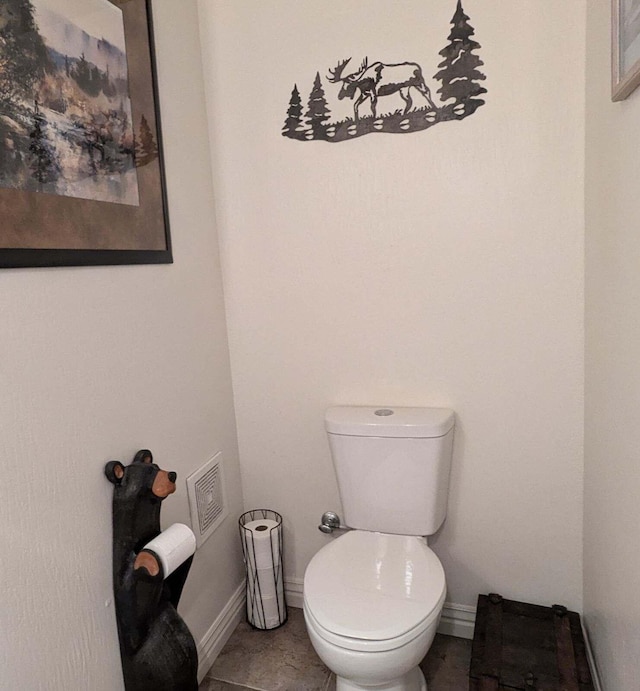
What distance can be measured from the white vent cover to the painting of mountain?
2.81ft

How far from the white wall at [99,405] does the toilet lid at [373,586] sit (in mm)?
475

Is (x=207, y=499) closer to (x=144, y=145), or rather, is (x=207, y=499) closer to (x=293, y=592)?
(x=293, y=592)

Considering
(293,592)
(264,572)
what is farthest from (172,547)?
(293,592)

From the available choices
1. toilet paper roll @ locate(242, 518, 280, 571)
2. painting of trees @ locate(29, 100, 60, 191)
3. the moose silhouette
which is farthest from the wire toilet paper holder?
the moose silhouette

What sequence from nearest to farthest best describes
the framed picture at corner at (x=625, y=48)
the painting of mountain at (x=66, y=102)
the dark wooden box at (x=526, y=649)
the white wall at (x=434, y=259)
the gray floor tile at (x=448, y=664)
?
the framed picture at corner at (x=625, y=48), the painting of mountain at (x=66, y=102), the dark wooden box at (x=526, y=649), the white wall at (x=434, y=259), the gray floor tile at (x=448, y=664)

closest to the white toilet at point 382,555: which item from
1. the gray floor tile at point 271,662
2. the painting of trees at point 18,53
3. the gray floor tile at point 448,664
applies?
the gray floor tile at point 448,664

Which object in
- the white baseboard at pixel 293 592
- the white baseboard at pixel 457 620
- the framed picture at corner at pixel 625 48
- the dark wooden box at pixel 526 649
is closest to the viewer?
the framed picture at corner at pixel 625 48

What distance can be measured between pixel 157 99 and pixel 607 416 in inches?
56.7

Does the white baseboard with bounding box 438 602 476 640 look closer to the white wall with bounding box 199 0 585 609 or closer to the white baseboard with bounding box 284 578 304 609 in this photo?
the white wall with bounding box 199 0 585 609

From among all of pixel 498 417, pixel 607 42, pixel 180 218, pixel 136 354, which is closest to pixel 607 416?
pixel 498 417

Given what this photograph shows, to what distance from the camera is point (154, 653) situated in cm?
126

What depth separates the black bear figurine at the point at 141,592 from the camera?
1.24m

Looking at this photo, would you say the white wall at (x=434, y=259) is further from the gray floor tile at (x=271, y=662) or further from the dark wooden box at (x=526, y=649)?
the gray floor tile at (x=271, y=662)

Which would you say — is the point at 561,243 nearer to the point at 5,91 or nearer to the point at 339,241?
the point at 339,241
